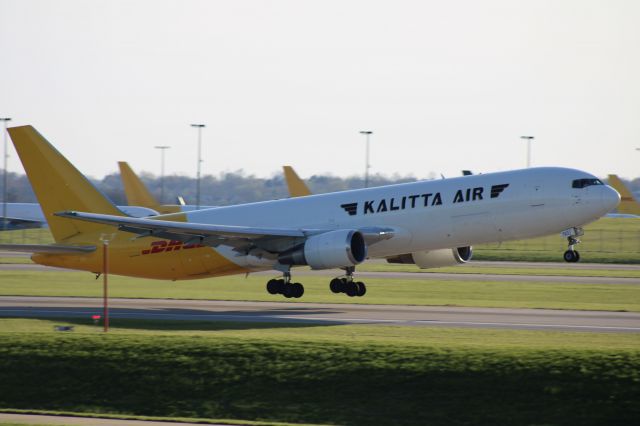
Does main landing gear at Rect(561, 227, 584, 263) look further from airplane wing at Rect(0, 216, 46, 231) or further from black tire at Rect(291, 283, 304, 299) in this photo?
airplane wing at Rect(0, 216, 46, 231)

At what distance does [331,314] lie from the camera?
39125mm

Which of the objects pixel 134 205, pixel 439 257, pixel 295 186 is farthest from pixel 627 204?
pixel 439 257

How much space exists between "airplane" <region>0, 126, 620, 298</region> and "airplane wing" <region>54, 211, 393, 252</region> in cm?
5

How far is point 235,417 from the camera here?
2236 centimetres

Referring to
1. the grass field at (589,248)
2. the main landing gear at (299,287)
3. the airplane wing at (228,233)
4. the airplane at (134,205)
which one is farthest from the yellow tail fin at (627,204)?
the airplane wing at (228,233)

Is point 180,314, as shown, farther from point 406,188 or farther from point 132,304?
point 406,188

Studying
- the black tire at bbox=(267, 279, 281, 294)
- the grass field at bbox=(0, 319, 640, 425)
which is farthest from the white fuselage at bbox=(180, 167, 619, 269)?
the grass field at bbox=(0, 319, 640, 425)

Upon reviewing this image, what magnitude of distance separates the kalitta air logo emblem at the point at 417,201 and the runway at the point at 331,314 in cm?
427

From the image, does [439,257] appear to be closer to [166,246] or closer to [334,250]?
[334,250]

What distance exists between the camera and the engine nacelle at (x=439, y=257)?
43625mm

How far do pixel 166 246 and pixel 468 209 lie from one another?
45.0ft

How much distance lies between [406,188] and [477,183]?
320cm

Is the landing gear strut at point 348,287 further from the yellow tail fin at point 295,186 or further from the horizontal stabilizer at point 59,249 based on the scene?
the yellow tail fin at point 295,186

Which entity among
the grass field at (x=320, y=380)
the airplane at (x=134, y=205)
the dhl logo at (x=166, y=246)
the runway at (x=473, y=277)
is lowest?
the grass field at (x=320, y=380)
